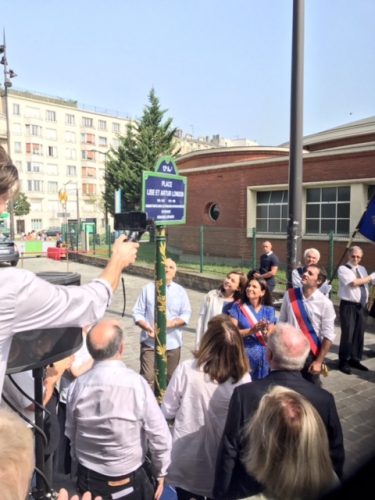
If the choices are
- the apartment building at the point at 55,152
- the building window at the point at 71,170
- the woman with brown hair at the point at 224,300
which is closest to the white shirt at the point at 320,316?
the woman with brown hair at the point at 224,300

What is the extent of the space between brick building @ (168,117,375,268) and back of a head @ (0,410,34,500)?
12.8m

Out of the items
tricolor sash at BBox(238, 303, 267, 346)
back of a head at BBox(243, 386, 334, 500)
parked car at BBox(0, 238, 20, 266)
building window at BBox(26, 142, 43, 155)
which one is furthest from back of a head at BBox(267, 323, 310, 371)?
building window at BBox(26, 142, 43, 155)

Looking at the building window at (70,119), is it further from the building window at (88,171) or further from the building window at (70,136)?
the building window at (88,171)

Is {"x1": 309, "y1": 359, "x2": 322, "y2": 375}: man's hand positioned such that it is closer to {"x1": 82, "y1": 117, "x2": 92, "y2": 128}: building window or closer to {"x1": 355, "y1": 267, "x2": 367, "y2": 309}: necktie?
{"x1": 355, "y1": 267, "x2": 367, "y2": 309}: necktie

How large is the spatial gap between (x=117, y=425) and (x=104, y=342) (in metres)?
0.50

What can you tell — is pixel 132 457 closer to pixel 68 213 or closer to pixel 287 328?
pixel 287 328

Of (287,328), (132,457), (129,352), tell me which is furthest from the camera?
(129,352)

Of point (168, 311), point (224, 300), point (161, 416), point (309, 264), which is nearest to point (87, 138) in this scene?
point (309, 264)

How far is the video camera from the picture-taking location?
2.25m

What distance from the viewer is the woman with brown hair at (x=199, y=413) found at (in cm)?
269

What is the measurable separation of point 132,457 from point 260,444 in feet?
3.27

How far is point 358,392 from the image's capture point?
5379 mm

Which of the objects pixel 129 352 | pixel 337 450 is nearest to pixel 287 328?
pixel 337 450

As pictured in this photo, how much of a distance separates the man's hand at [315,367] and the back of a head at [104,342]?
8.45 ft
